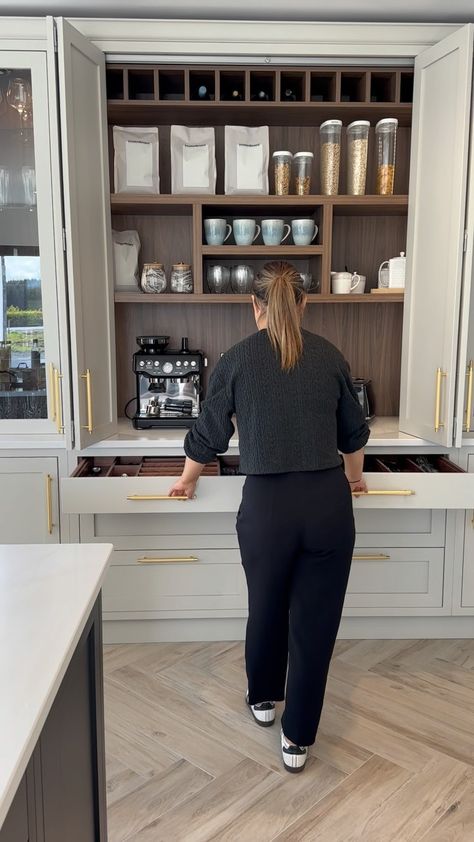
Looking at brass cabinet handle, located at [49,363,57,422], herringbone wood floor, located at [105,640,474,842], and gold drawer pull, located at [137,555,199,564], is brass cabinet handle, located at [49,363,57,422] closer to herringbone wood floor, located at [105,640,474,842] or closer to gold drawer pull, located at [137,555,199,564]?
gold drawer pull, located at [137,555,199,564]

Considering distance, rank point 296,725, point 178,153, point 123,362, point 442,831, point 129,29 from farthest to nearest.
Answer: point 123,362 < point 178,153 < point 129,29 < point 296,725 < point 442,831

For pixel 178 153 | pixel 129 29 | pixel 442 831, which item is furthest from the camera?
pixel 178 153

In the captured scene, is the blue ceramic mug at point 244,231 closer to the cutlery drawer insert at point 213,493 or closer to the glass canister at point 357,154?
the glass canister at point 357,154

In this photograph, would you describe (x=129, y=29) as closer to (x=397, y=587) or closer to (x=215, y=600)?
(x=215, y=600)

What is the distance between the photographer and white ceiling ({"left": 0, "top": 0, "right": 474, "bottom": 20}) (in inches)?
90.9

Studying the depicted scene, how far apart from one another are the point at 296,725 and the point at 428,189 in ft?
6.11

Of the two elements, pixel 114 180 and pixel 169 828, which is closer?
pixel 169 828

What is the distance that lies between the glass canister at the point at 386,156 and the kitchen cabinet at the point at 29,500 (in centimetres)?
166

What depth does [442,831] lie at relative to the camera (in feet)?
5.38

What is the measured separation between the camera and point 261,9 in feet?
7.77

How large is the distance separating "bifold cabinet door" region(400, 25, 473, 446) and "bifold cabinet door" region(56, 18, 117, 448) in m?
1.16

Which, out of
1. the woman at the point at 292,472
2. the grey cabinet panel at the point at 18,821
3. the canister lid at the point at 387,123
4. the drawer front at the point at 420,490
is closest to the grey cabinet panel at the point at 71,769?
the grey cabinet panel at the point at 18,821

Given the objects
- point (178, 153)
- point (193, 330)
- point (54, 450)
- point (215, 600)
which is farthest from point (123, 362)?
point (215, 600)

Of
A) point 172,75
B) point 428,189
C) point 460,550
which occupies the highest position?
point 172,75
